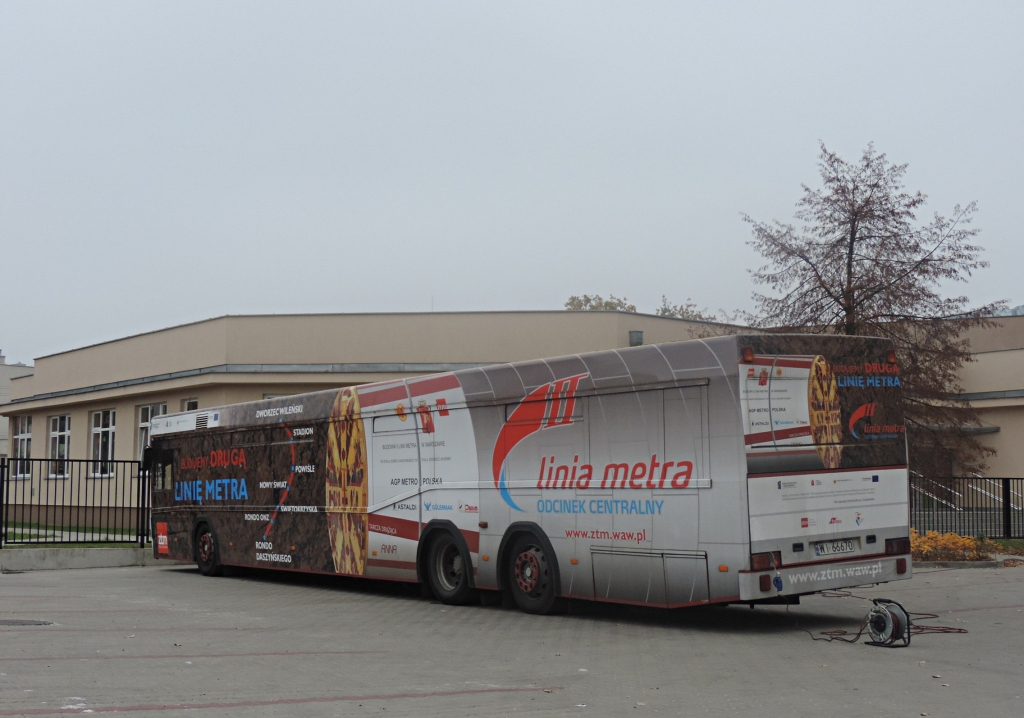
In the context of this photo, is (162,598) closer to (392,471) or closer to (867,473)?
(392,471)

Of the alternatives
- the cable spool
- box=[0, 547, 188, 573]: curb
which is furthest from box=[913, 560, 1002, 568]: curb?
box=[0, 547, 188, 573]: curb

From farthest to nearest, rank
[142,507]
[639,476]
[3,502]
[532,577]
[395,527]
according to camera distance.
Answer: [142,507], [3,502], [395,527], [532,577], [639,476]

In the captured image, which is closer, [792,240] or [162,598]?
[162,598]

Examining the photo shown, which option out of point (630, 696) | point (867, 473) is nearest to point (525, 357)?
point (867, 473)

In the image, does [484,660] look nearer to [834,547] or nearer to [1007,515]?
[834,547]

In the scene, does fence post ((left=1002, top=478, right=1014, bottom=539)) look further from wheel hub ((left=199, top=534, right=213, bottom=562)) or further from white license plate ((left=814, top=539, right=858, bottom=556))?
wheel hub ((left=199, top=534, right=213, bottom=562))

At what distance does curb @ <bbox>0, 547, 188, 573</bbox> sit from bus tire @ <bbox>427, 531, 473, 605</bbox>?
394 inches

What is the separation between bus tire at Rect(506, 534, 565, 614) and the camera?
13.1m

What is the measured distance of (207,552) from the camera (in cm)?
2008

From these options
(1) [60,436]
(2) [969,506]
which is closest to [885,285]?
(2) [969,506]

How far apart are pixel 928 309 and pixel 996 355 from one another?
597 inches

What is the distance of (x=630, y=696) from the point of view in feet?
27.0

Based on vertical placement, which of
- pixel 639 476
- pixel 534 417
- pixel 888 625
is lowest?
pixel 888 625

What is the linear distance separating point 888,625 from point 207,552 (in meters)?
A: 12.9
